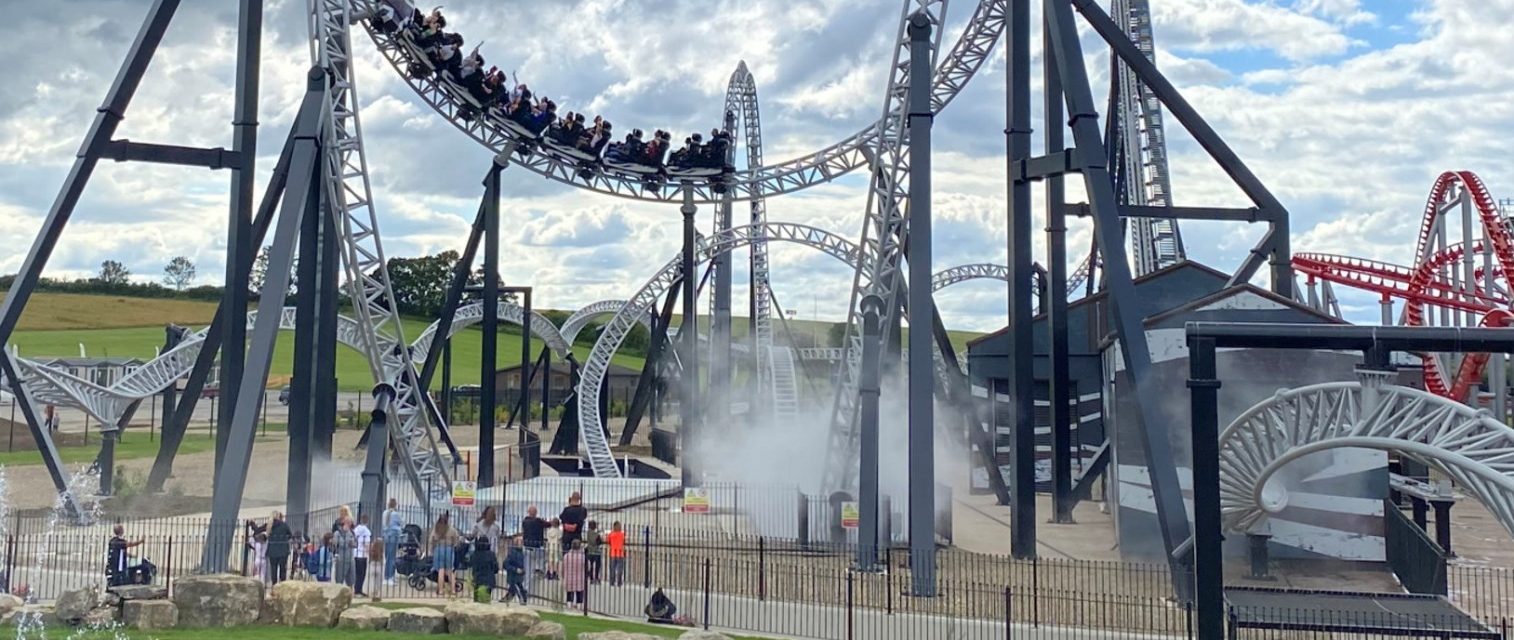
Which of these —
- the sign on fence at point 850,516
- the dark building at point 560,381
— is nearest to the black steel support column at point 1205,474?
the sign on fence at point 850,516

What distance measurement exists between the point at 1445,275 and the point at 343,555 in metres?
34.9

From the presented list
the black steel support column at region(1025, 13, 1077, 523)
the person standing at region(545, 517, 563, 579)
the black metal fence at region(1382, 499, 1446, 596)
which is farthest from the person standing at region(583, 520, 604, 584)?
the black metal fence at region(1382, 499, 1446, 596)

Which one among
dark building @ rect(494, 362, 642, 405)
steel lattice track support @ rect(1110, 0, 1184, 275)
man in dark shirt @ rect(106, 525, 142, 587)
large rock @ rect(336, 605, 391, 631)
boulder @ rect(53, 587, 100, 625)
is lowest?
large rock @ rect(336, 605, 391, 631)

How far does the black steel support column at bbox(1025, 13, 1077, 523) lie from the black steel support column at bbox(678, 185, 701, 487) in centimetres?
770

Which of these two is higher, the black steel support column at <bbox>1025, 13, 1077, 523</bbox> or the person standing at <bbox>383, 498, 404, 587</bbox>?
the black steel support column at <bbox>1025, 13, 1077, 523</bbox>

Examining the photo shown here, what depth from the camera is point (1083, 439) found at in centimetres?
2489

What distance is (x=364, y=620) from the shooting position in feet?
34.8

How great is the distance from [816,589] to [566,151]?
515 inches

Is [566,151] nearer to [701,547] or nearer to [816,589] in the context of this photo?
[701,547]

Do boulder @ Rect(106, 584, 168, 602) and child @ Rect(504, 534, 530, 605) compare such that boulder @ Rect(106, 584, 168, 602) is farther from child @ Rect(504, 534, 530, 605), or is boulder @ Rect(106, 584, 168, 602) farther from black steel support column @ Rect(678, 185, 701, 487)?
black steel support column @ Rect(678, 185, 701, 487)

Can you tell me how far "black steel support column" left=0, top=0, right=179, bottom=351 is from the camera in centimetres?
1548

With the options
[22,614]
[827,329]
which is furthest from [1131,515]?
[827,329]

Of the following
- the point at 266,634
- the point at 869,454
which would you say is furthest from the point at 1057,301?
the point at 266,634

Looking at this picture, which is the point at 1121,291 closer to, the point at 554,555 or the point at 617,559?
the point at 617,559
